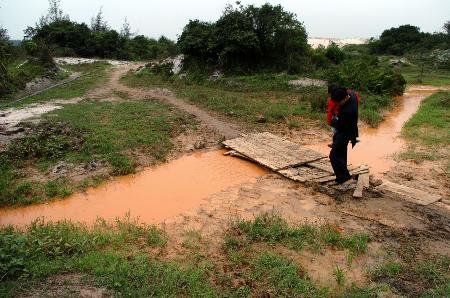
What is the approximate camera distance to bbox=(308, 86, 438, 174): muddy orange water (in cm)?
829

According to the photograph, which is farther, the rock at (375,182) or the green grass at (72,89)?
the green grass at (72,89)

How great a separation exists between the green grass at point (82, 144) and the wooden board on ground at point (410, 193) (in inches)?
175

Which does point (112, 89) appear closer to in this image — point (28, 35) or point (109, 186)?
point (109, 186)

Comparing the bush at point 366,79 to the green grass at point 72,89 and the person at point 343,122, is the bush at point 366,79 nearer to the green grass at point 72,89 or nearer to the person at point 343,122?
the person at point 343,122

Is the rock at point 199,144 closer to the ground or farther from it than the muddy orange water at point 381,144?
farther from it

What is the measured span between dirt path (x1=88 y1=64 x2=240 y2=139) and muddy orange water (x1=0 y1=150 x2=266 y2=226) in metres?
2.00

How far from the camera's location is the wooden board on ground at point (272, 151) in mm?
7617

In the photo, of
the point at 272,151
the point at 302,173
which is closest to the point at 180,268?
the point at 302,173

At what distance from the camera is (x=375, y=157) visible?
28.3ft

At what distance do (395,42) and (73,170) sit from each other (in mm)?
40173

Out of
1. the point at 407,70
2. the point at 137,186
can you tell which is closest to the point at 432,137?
the point at 137,186

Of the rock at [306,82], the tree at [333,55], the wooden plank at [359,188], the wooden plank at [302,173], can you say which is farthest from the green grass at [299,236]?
the tree at [333,55]

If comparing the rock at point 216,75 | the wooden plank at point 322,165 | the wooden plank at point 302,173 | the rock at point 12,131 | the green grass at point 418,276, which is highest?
the rock at point 216,75

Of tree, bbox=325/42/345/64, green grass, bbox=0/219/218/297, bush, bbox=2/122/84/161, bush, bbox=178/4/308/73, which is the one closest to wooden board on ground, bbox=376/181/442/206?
green grass, bbox=0/219/218/297
